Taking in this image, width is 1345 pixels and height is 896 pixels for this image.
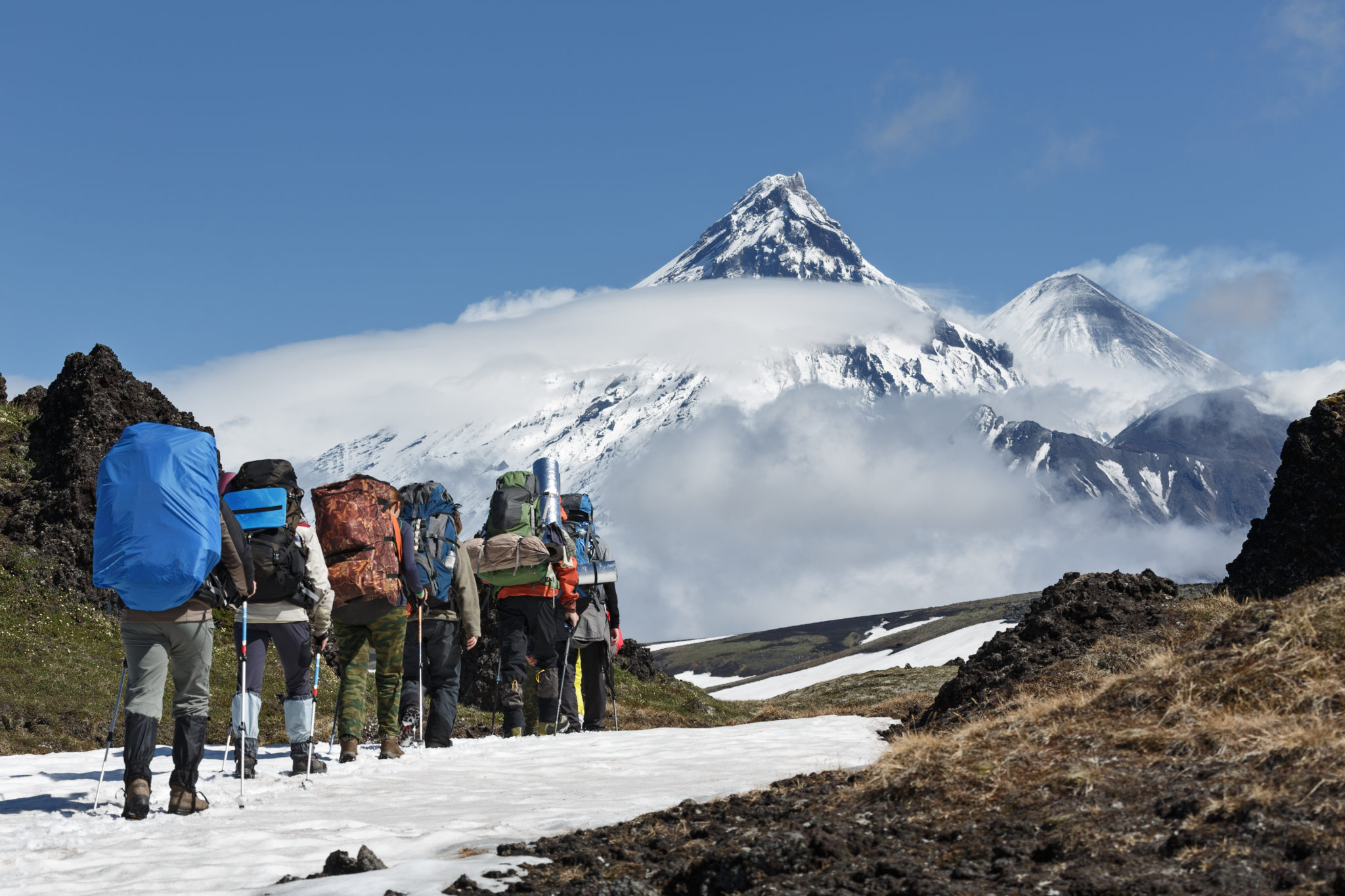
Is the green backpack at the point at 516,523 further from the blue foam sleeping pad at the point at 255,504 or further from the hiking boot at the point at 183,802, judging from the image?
the hiking boot at the point at 183,802

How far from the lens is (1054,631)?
45.3ft

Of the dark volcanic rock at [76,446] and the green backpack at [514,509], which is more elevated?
the dark volcanic rock at [76,446]

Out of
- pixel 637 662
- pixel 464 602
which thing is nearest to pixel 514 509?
pixel 464 602

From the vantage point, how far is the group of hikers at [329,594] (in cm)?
841

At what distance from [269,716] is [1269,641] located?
600 inches

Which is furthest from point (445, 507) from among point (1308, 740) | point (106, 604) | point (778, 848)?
point (106, 604)

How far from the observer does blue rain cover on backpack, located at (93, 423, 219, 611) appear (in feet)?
27.2

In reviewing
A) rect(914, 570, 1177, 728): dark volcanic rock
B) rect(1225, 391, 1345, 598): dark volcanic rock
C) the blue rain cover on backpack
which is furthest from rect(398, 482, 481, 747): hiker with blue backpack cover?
rect(1225, 391, 1345, 598): dark volcanic rock

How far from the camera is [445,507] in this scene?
43.7 ft

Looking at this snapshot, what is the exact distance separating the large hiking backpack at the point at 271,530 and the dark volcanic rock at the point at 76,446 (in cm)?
1463

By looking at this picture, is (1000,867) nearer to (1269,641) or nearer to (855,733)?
(1269,641)

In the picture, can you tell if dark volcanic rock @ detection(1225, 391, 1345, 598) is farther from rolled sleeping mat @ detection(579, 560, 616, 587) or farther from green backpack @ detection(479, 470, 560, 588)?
green backpack @ detection(479, 470, 560, 588)

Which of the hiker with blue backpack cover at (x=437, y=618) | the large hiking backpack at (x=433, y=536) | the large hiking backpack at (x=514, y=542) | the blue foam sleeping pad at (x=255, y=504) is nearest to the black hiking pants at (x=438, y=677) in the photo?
the hiker with blue backpack cover at (x=437, y=618)

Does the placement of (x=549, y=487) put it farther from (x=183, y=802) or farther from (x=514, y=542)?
(x=183, y=802)
